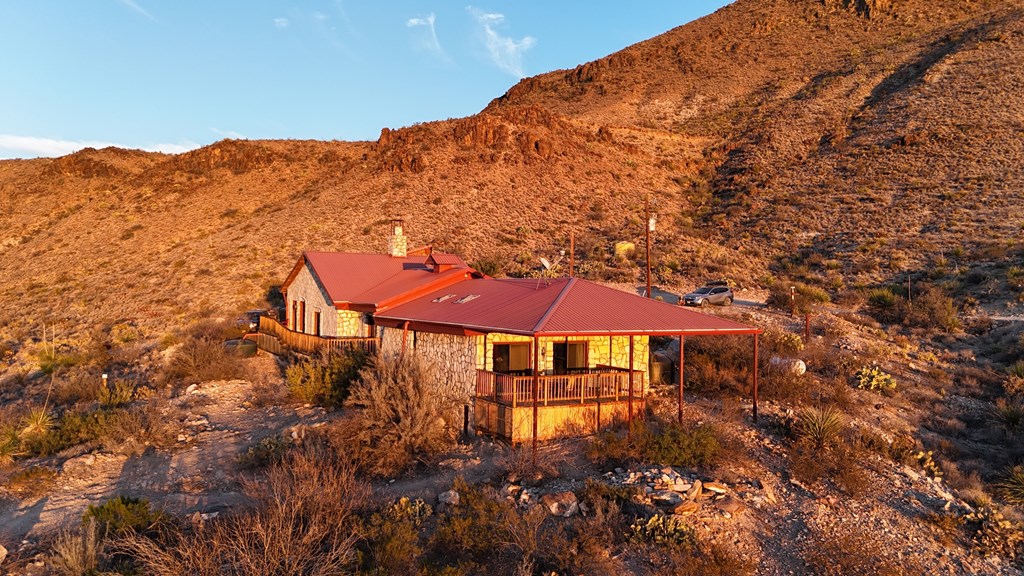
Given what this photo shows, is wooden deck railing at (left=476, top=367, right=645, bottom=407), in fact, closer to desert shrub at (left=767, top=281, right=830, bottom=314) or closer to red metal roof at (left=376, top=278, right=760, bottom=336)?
red metal roof at (left=376, top=278, right=760, bottom=336)

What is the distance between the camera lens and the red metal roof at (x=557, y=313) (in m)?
13.7

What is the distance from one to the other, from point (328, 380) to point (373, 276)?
5.83 meters

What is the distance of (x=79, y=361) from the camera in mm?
24828

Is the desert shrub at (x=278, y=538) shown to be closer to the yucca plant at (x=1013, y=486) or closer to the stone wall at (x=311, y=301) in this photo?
the stone wall at (x=311, y=301)

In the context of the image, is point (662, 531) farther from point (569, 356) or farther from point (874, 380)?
point (874, 380)

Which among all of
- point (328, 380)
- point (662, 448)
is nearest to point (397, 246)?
point (328, 380)

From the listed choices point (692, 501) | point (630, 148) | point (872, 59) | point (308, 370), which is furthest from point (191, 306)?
point (872, 59)

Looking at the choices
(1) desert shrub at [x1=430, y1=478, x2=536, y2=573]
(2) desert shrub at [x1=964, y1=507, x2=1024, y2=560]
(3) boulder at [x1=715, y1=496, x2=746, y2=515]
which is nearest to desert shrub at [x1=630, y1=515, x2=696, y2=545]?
(3) boulder at [x1=715, y1=496, x2=746, y2=515]

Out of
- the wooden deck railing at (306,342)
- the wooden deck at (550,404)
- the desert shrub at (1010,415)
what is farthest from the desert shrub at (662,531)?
the desert shrub at (1010,415)

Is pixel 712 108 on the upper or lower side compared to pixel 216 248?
upper

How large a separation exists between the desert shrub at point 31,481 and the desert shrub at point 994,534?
57.3ft

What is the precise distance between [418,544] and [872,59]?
78.4m

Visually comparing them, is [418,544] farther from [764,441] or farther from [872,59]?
[872,59]

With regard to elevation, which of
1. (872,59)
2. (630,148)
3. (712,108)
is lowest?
(630,148)
